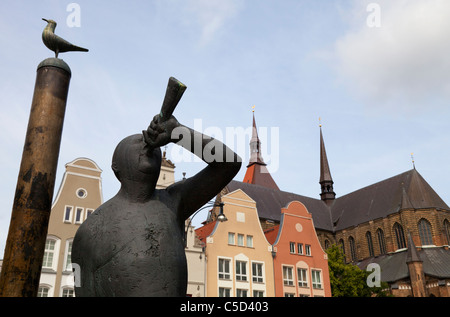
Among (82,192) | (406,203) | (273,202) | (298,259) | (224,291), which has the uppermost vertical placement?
(273,202)

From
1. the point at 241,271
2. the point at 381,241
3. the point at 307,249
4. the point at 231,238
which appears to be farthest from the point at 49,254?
the point at 381,241

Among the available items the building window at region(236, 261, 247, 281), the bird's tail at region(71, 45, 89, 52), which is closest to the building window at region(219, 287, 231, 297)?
the building window at region(236, 261, 247, 281)

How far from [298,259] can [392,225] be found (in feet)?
87.8

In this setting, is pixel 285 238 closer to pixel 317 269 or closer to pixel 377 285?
pixel 317 269

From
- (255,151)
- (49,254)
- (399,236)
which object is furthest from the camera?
(255,151)

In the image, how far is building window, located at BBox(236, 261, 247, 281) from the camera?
22953 mm

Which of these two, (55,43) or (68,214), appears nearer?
(55,43)

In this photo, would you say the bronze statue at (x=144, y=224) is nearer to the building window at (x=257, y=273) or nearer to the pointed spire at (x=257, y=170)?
the building window at (x=257, y=273)

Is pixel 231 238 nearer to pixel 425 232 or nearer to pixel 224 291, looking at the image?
pixel 224 291

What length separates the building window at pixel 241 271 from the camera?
75.3 ft

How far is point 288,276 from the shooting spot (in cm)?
2484

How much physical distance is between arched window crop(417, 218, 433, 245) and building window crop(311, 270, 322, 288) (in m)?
24.8

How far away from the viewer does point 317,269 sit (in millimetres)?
26141
